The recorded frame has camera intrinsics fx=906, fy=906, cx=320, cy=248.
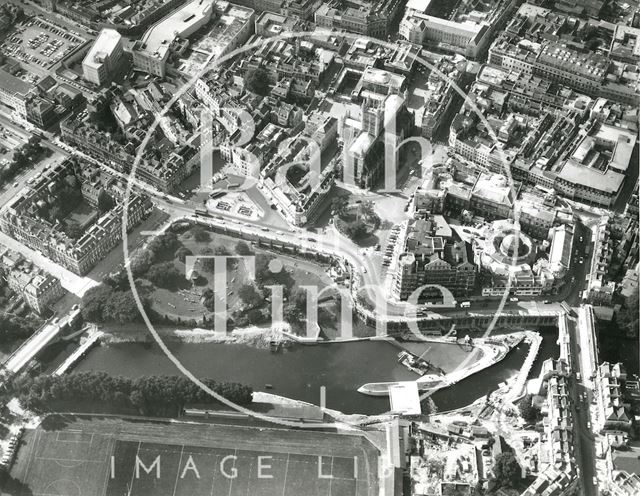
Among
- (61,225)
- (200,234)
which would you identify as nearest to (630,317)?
(200,234)

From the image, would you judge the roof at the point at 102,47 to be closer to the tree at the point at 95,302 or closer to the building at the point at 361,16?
the building at the point at 361,16

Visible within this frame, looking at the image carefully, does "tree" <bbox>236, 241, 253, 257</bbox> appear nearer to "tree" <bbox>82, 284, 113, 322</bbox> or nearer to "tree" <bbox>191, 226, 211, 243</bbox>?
"tree" <bbox>191, 226, 211, 243</bbox>

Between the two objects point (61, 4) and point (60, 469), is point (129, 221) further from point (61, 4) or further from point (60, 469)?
point (61, 4)

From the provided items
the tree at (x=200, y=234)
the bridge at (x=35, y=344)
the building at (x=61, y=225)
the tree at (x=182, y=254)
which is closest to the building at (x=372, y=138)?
the tree at (x=200, y=234)

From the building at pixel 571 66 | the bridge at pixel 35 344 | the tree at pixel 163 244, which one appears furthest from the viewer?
the building at pixel 571 66

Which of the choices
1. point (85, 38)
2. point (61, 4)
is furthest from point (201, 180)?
point (61, 4)

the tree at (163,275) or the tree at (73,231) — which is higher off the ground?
the tree at (73,231)

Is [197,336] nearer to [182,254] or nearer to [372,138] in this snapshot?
[182,254]
